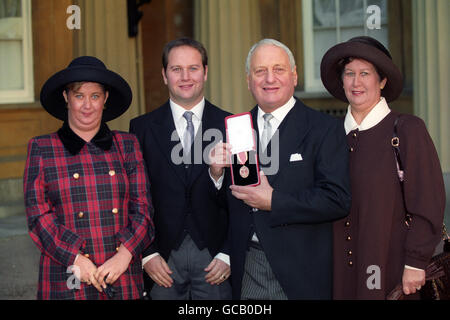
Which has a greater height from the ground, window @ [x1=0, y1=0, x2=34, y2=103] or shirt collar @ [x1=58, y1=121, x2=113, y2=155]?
window @ [x1=0, y1=0, x2=34, y2=103]

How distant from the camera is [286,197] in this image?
103 inches

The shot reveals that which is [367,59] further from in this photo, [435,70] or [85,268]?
[435,70]

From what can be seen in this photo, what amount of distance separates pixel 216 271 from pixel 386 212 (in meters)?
0.92

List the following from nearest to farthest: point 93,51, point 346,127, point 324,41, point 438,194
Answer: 1. point 438,194
2. point 346,127
3. point 93,51
4. point 324,41

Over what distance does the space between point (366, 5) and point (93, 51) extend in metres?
3.35

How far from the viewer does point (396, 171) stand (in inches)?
106

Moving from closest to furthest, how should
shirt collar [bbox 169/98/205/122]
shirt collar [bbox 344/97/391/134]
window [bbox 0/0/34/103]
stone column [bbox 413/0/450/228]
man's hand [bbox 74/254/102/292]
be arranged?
man's hand [bbox 74/254/102/292], shirt collar [bbox 344/97/391/134], shirt collar [bbox 169/98/205/122], stone column [bbox 413/0/450/228], window [bbox 0/0/34/103]

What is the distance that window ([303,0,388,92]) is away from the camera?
703cm

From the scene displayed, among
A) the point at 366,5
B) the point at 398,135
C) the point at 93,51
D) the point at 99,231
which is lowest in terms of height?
the point at 99,231

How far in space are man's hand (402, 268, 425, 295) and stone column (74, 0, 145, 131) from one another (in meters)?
4.51

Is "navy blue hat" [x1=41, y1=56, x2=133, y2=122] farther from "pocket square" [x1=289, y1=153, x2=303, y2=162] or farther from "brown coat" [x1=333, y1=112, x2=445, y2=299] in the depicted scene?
"brown coat" [x1=333, y1=112, x2=445, y2=299]

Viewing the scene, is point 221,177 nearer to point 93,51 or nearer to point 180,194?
point 180,194

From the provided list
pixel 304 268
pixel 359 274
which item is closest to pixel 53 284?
pixel 304 268

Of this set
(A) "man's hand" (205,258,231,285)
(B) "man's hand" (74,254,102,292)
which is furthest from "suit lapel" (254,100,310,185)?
(B) "man's hand" (74,254,102,292)
